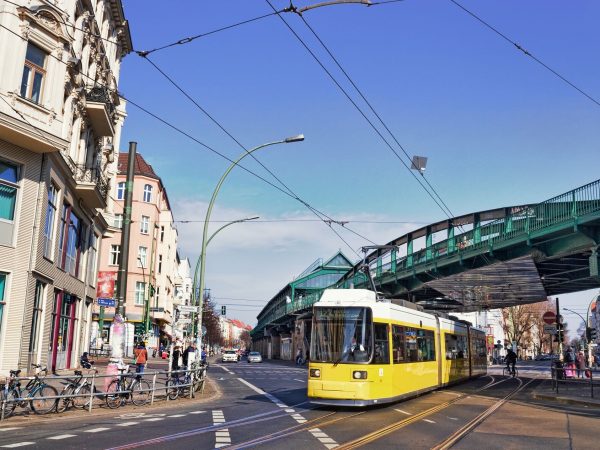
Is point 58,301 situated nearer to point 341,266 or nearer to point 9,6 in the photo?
point 9,6

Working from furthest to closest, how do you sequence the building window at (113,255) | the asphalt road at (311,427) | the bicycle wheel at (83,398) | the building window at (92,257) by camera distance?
the building window at (113,255), the building window at (92,257), the bicycle wheel at (83,398), the asphalt road at (311,427)

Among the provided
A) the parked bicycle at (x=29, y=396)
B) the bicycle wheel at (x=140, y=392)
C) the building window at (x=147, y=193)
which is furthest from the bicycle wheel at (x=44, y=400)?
the building window at (x=147, y=193)

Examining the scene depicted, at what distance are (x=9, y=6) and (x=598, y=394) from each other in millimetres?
23057

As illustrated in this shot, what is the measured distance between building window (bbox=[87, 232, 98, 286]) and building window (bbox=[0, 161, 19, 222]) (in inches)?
427

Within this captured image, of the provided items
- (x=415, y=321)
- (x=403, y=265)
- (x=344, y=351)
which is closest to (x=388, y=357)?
(x=344, y=351)

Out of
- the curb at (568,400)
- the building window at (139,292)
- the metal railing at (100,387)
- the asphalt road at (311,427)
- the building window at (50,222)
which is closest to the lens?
the asphalt road at (311,427)

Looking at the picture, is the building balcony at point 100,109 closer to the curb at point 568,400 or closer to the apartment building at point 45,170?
the apartment building at point 45,170

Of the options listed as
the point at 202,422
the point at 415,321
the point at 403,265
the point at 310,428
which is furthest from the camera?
the point at 403,265

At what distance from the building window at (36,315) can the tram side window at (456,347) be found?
48.6 feet

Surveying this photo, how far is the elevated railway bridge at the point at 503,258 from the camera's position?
22.7 m

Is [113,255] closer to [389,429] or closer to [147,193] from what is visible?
[147,193]

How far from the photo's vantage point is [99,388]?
15484 millimetres

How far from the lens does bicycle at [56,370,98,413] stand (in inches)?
549

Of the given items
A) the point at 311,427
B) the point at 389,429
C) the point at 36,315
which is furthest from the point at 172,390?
the point at 389,429
